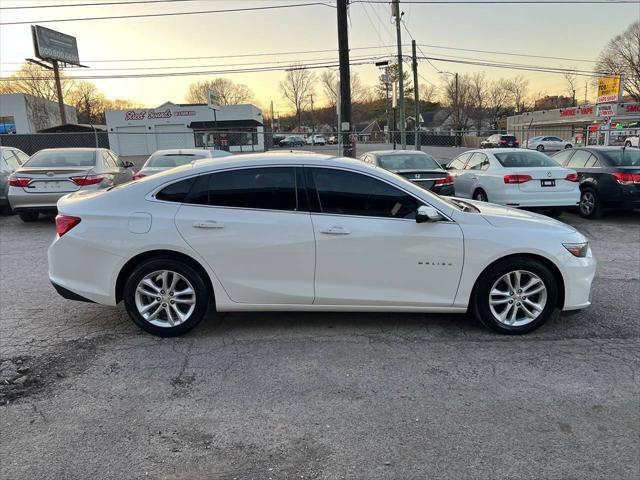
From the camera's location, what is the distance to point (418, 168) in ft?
32.9

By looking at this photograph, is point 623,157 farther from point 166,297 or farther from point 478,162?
point 166,297

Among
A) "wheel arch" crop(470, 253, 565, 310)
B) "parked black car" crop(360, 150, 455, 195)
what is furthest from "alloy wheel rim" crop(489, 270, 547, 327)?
"parked black car" crop(360, 150, 455, 195)

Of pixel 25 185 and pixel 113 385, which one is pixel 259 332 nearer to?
pixel 113 385

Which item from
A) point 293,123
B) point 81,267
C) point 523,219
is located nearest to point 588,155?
point 523,219

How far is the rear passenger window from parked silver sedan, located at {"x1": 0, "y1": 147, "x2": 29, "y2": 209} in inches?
320

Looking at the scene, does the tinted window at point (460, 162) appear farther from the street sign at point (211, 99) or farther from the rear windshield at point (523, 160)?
the street sign at point (211, 99)

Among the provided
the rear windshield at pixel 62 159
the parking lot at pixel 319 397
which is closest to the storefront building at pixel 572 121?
the rear windshield at pixel 62 159

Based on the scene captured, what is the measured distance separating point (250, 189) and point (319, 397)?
6.09ft

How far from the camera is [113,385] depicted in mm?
3471

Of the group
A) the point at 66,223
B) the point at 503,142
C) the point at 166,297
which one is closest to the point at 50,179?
the point at 66,223

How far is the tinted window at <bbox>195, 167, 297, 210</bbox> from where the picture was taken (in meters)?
4.18

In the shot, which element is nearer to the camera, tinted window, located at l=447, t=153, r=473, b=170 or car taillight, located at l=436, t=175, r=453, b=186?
car taillight, located at l=436, t=175, r=453, b=186

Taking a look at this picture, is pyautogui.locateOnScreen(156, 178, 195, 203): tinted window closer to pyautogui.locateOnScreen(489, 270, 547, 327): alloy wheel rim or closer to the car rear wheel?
pyautogui.locateOnScreen(489, 270, 547, 327): alloy wheel rim

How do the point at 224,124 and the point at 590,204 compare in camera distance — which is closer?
the point at 590,204
